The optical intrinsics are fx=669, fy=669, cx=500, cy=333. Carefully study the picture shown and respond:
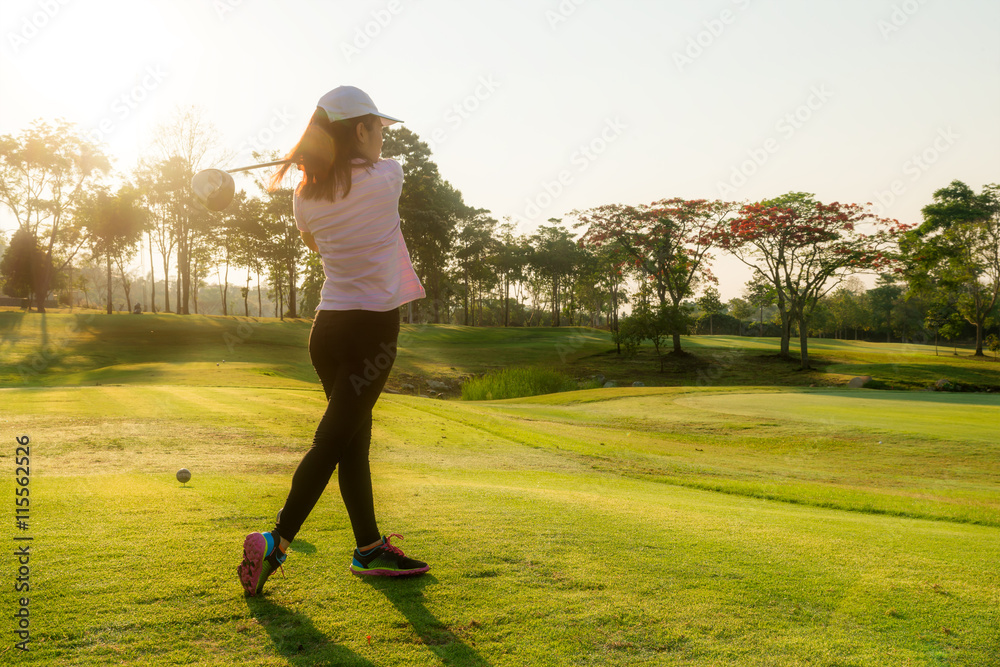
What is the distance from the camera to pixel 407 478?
608 cm

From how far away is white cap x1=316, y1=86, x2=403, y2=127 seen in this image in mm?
3131

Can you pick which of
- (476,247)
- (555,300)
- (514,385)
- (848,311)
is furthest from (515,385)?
(848,311)

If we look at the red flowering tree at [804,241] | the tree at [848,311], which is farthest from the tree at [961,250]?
the tree at [848,311]

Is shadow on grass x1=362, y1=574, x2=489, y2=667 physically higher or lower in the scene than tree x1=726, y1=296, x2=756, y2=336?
lower

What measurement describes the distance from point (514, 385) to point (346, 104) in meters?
26.5

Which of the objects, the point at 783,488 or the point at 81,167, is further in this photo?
the point at 81,167

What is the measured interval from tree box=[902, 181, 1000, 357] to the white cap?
38117mm

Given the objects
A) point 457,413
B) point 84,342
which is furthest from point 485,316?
point 457,413

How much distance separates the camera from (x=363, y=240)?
10.3 ft

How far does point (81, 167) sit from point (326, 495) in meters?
51.1

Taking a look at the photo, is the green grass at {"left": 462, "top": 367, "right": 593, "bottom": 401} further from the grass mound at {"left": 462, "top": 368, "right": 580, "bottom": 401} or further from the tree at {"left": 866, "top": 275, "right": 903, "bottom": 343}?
the tree at {"left": 866, "top": 275, "right": 903, "bottom": 343}

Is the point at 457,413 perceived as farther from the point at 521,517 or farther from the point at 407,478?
the point at 521,517

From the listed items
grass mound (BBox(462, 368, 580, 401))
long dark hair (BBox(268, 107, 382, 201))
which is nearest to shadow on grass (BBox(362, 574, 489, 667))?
long dark hair (BBox(268, 107, 382, 201))

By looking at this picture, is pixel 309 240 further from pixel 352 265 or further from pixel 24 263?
pixel 24 263
